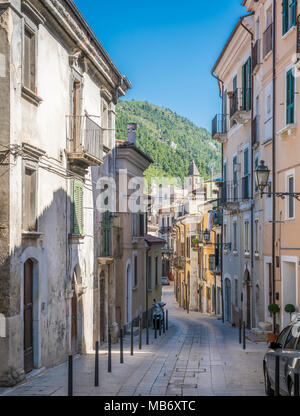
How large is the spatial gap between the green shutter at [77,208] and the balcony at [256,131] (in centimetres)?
886

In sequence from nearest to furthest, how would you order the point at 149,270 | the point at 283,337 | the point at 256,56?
the point at 283,337 → the point at 256,56 → the point at 149,270

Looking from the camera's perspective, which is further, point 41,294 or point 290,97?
point 290,97

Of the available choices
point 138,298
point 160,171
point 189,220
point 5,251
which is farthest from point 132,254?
point 160,171

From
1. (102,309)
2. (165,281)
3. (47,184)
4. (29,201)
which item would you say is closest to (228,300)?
(102,309)

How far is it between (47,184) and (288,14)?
1001 centimetres

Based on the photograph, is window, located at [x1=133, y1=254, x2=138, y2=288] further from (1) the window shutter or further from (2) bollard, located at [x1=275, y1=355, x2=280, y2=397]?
(2) bollard, located at [x1=275, y1=355, x2=280, y2=397]

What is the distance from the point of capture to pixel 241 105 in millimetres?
28031

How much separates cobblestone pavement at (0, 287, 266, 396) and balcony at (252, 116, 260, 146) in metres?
8.54

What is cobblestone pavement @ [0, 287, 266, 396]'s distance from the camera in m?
11.1

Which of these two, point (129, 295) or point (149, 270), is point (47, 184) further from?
point (149, 270)

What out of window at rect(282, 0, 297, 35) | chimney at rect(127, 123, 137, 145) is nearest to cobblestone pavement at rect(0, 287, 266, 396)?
window at rect(282, 0, 297, 35)

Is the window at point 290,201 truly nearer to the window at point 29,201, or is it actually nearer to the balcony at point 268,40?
the balcony at point 268,40

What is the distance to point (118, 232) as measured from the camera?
975 inches

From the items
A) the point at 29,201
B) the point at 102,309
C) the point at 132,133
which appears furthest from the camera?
the point at 132,133
